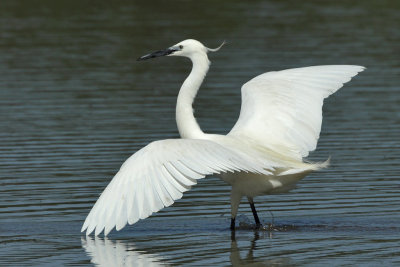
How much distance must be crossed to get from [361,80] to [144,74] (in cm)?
484

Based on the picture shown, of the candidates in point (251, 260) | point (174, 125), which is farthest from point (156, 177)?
point (174, 125)

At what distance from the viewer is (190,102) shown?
11.5 meters

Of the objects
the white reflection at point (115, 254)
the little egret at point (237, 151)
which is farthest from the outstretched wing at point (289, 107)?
the white reflection at point (115, 254)

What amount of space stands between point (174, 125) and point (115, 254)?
6.49 m

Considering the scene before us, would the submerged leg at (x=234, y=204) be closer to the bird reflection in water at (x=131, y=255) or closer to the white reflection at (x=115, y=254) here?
the bird reflection in water at (x=131, y=255)

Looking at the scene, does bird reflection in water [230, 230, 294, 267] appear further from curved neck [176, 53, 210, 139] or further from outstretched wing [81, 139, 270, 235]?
curved neck [176, 53, 210, 139]

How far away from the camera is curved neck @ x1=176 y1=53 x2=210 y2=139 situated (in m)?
11.3

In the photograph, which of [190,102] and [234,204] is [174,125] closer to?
[190,102]

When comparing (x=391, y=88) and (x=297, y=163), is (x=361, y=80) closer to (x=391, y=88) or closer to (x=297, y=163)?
(x=391, y=88)

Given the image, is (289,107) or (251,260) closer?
(251,260)

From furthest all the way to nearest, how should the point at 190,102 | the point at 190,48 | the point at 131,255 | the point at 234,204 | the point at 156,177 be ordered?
the point at 190,48, the point at 190,102, the point at 234,204, the point at 131,255, the point at 156,177

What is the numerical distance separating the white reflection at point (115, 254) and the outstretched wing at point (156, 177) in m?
0.75

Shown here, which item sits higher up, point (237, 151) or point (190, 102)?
point (190, 102)

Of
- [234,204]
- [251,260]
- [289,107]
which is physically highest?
[289,107]
